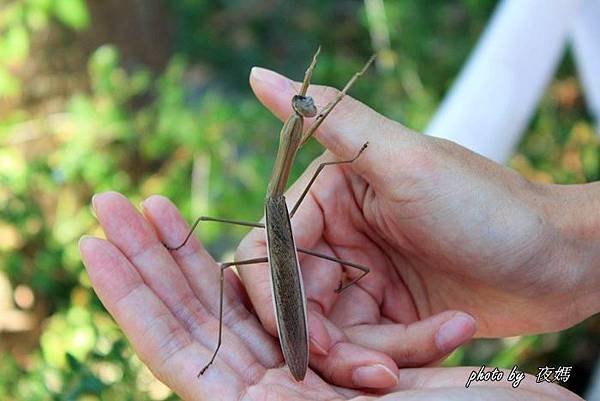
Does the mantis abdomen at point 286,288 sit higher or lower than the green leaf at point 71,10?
lower

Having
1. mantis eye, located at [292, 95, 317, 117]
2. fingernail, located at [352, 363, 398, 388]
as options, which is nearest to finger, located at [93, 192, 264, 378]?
fingernail, located at [352, 363, 398, 388]

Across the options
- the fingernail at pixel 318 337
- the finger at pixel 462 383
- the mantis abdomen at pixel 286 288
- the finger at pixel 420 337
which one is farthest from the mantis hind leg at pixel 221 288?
the finger at pixel 462 383

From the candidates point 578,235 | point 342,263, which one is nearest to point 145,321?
point 342,263

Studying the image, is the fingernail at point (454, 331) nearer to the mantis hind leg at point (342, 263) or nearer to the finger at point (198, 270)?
the mantis hind leg at point (342, 263)

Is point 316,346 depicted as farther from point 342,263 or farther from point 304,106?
point 304,106

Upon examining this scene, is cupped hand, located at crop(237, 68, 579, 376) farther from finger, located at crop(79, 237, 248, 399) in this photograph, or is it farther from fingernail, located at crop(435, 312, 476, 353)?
finger, located at crop(79, 237, 248, 399)

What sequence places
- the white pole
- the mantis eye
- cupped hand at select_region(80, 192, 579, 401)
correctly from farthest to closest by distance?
1. the white pole
2. the mantis eye
3. cupped hand at select_region(80, 192, 579, 401)

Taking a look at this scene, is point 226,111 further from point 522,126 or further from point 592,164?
point 592,164
